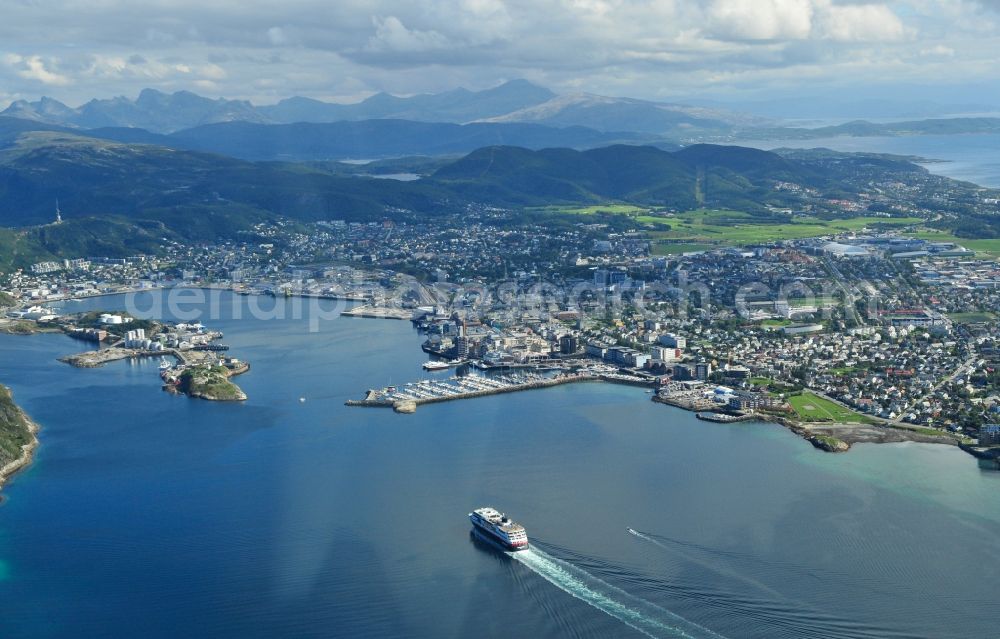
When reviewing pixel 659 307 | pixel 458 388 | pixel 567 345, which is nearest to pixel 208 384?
pixel 458 388

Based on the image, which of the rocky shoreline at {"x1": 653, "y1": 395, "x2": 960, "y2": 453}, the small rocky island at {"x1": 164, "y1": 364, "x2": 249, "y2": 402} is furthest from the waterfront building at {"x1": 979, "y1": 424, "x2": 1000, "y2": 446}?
the small rocky island at {"x1": 164, "y1": 364, "x2": 249, "y2": 402}

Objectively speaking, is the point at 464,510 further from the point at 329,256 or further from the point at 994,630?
the point at 329,256

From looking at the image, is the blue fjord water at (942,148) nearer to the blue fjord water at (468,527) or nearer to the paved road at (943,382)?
the paved road at (943,382)

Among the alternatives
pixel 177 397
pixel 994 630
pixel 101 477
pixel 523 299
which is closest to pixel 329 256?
pixel 523 299

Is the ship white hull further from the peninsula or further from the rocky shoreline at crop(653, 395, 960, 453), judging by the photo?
the peninsula

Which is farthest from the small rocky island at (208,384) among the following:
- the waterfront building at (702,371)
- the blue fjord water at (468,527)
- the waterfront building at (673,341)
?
the waterfront building at (673,341)

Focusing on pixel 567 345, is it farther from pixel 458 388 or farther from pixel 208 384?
pixel 208 384
